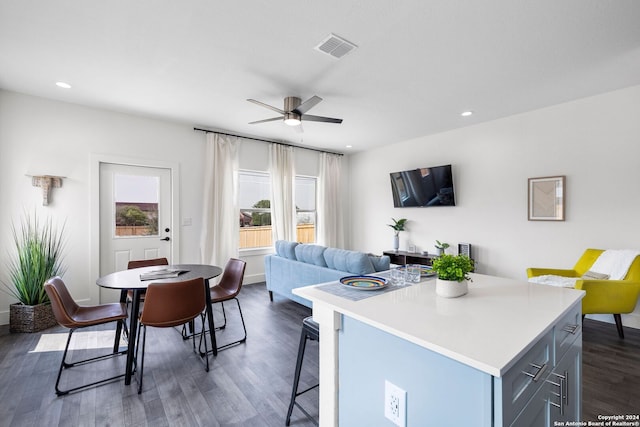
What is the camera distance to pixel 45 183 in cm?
341

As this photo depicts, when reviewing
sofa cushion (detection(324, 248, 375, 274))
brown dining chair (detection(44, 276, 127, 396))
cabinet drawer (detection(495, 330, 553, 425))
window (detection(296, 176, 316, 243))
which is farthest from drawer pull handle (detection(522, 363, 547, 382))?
window (detection(296, 176, 316, 243))

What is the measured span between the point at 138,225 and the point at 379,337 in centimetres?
418

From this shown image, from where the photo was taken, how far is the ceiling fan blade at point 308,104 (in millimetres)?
2803

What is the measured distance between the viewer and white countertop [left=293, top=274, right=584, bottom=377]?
0.85 metres

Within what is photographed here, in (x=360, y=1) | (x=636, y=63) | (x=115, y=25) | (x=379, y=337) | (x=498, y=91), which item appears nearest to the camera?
(x=379, y=337)

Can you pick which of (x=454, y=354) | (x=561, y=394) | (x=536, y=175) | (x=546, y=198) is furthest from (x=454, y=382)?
(x=536, y=175)

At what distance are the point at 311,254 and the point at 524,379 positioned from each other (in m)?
2.62

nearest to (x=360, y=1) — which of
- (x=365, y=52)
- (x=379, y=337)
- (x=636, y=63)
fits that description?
(x=365, y=52)

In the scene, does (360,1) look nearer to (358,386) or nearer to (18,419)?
(358,386)

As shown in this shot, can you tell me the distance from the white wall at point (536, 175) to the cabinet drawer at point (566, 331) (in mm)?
2859

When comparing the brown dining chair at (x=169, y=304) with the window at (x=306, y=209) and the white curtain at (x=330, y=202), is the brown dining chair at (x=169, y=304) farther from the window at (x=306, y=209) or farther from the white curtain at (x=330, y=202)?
the white curtain at (x=330, y=202)

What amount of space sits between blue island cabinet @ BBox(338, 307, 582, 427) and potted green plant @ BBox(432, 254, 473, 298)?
37 cm

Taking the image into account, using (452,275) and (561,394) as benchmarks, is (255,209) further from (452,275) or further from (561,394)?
(561,394)

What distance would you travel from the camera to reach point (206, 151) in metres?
4.69
